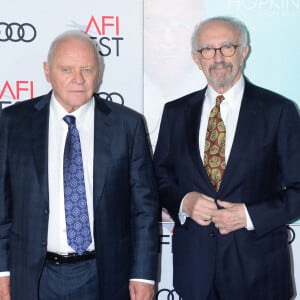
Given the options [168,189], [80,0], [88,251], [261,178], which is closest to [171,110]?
[168,189]

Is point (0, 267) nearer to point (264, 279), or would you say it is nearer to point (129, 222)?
point (129, 222)

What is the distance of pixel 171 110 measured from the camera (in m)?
2.42

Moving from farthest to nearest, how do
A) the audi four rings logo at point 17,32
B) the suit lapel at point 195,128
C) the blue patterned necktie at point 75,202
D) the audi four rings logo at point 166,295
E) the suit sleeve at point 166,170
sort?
the audi four rings logo at point 166,295, the audi four rings logo at point 17,32, the suit sleeve at point 166,170, the suit lapel at point 195,128, the blue patterned necktie at point 75,202

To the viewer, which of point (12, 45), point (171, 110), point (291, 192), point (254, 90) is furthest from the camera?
point (12, 45)

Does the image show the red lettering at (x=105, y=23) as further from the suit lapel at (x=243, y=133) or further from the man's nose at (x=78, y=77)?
the suit lapel at (x=243, y=133)

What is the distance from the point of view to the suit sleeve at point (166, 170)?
7.57 ft

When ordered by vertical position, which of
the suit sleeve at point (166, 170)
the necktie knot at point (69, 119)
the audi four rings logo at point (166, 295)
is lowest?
the audi four rings logo at point (166, 295)

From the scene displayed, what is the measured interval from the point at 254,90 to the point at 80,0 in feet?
4.22

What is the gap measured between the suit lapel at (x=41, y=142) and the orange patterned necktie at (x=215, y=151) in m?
0.68

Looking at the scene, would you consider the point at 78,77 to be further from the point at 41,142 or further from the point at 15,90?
the point at 15,90

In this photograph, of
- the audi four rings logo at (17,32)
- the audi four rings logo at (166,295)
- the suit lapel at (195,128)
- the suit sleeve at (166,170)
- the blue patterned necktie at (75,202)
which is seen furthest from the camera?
the audi four rings logo at (166,295)

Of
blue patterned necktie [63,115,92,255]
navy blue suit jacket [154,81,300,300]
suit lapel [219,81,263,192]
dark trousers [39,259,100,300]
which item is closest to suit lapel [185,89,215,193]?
navy blue suit jacket [154,81,300,300]

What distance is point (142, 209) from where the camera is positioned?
2.20 meters

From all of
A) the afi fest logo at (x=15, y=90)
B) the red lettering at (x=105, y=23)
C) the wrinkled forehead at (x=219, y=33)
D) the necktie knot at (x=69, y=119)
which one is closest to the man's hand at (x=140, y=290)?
the necktie knot at (x=69, y=119)
